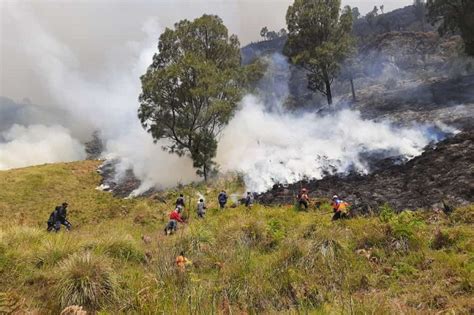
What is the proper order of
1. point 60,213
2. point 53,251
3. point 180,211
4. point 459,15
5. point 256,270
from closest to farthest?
point 256,270
point 53,251
point 60,213
point 180,211
point 459,15

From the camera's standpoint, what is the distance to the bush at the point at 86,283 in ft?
24.3

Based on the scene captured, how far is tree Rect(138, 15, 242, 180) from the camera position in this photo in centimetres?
3453

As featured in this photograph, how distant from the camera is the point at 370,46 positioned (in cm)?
10206

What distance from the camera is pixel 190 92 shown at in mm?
34688

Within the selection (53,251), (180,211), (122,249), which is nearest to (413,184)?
(180,211)

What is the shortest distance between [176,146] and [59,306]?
33055 mm

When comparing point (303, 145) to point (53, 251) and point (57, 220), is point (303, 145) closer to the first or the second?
point (57, 220)

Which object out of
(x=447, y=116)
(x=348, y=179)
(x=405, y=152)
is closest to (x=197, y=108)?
(x=348, y=179)

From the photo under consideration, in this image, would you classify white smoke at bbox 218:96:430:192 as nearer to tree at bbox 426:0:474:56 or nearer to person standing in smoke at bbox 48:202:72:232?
tree at bbox 426:0:474:56

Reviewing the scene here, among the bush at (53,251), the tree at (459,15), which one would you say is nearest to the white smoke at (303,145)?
the tree at (459,15)

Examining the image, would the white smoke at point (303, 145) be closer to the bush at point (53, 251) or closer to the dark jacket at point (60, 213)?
the dark jacket at point (60, 213)

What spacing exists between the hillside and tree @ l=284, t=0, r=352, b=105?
30.8m

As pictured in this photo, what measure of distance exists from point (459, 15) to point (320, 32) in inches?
560

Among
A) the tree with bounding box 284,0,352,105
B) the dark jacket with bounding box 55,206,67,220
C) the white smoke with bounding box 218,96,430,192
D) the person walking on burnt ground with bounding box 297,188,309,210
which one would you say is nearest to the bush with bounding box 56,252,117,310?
the dark jacket with bounding box 55,206,67,220
